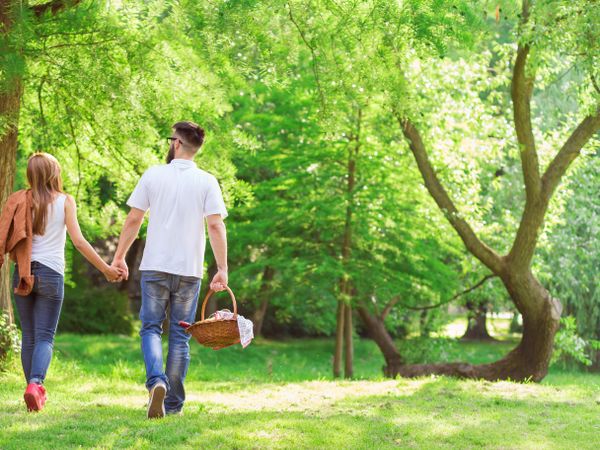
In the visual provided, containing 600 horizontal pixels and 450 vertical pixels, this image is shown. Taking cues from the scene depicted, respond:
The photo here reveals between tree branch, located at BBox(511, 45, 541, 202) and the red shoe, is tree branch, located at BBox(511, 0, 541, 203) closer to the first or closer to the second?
tree branch, located at BBox(511, 45, 541, 202)

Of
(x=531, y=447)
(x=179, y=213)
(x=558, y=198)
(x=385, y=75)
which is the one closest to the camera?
(x=531, y=447)

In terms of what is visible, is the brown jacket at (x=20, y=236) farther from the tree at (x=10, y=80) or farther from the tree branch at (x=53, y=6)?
the tree branch at (x=53, y=6)

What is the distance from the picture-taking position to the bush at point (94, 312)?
76.0 feet

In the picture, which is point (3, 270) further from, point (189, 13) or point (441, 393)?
point (441, 393)

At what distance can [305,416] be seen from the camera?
6418mm

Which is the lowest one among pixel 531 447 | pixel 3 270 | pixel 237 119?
pixel 531 447

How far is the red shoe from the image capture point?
20.0ft

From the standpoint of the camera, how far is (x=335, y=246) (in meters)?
15.4

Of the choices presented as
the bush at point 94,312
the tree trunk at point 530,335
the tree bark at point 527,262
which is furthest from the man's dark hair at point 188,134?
the bush at point 94,312

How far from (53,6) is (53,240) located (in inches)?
110

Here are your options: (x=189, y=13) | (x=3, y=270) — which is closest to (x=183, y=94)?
(x=189, y=13)

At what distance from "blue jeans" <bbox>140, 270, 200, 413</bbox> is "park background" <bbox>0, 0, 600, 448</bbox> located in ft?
1.22

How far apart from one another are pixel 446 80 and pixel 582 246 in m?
6.93

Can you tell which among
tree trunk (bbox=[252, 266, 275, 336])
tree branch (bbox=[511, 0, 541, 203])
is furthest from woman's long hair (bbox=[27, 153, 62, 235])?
tree trunk (bbox=[252, 266, 275, 336])
